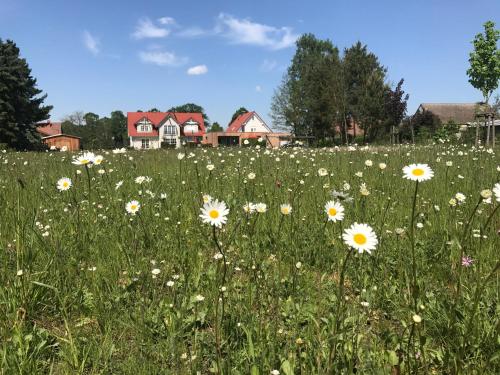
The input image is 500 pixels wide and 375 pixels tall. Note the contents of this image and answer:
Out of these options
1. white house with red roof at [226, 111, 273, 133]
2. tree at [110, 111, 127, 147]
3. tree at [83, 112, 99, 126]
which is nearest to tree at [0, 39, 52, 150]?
white house with red roof at [226, 111, 273, 133]

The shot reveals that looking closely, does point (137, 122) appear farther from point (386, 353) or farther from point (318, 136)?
Result: point (386, 353)

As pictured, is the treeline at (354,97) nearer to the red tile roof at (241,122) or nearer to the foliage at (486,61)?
the foliage at (486,61)

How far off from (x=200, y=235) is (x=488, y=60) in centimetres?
3393

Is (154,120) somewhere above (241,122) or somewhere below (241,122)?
above

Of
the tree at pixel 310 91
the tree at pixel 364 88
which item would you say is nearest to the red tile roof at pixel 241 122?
the tree at pixel 310 91

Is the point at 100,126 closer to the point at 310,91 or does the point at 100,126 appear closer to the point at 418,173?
the point at 310,91

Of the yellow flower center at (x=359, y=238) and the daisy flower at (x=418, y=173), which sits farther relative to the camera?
the daisy flower at (x=418, y=173)

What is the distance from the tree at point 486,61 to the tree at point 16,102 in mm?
40343

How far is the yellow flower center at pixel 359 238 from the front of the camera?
1.65m

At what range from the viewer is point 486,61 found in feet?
97.4

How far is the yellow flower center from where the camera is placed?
1.65 metres

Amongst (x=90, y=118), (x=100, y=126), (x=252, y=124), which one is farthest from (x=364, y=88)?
(x=90, y=118)

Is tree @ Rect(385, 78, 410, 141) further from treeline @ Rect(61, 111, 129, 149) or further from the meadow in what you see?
treeline @ Rect(61, 111, 129, 149)

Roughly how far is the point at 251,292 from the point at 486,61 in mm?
34631
